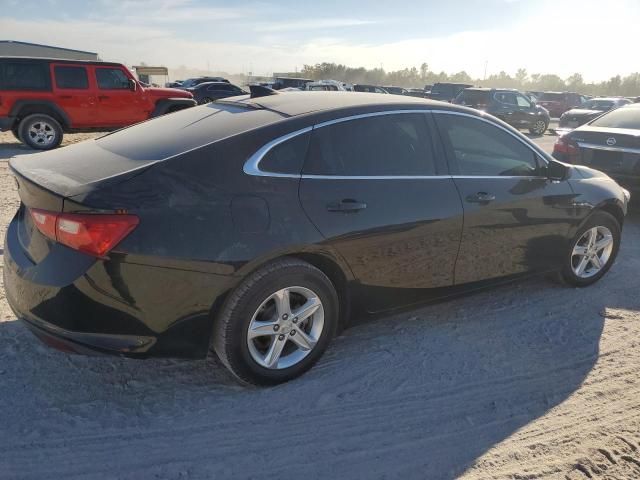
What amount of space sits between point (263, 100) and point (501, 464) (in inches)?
101

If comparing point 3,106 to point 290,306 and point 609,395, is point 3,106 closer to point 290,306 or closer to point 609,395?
point 290,306

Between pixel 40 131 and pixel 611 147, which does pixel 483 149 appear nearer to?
pixel 611 147

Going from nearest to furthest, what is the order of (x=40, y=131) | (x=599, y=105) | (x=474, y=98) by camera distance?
(x=40, y=131), (x=474, y=98), (x=599, y=105)

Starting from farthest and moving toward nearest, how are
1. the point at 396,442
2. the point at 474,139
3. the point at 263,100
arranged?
1. the point at 474,139
2. the point at 263,100
3. the point at 396,442

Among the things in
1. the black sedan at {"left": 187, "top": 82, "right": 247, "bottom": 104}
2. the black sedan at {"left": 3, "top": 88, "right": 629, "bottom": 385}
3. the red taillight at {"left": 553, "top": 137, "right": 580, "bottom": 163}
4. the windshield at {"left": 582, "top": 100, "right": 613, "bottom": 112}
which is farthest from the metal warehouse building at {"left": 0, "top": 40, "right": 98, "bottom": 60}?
the black sedan at {"left": 3, "top": 88, "right": 629, "bottom": 385}

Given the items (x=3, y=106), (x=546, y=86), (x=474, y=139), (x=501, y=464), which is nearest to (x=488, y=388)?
(x=501, y=464)

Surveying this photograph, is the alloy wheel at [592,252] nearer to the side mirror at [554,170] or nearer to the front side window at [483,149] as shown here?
the side mirror at [554,170]

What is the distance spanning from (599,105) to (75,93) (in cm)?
2072

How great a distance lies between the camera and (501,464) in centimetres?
242

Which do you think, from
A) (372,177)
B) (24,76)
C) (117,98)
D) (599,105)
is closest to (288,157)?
(372,177)

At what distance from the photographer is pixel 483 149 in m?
3.76

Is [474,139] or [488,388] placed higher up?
[474,139]

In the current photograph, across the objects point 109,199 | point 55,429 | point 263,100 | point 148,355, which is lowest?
point 55,429

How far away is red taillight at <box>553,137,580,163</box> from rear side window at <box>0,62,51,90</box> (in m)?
10.6
